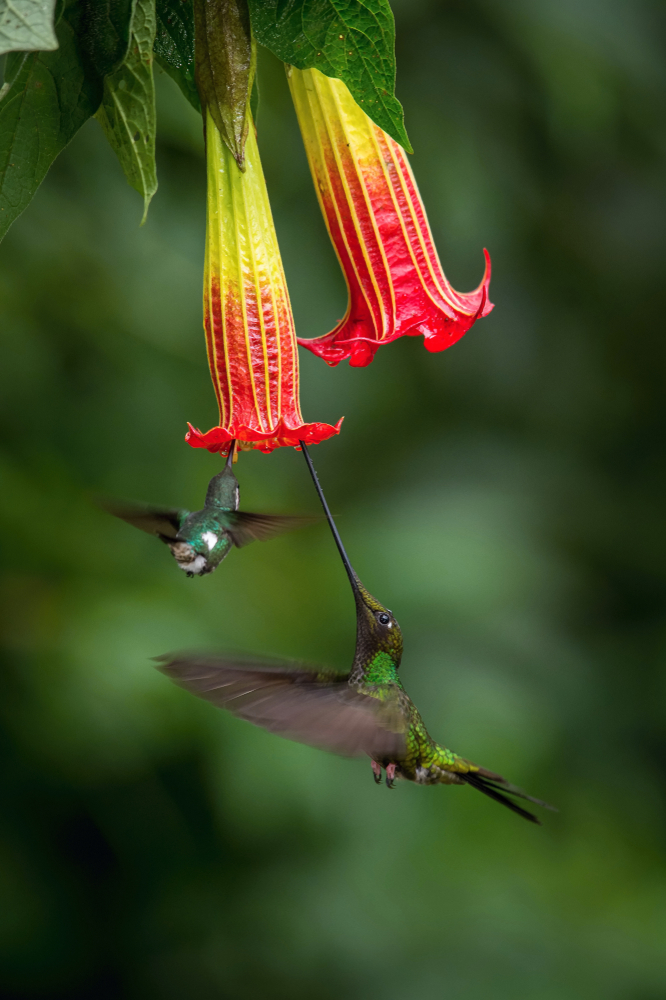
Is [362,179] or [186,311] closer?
[362,179]

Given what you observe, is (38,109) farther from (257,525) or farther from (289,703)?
(289,703)

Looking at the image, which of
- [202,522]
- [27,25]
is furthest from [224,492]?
[27,25]

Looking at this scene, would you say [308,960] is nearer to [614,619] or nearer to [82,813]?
[82,813]

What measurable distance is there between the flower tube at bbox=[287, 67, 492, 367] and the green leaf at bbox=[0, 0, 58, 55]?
423mm

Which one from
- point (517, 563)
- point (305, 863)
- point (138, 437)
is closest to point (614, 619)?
point (517, 563)

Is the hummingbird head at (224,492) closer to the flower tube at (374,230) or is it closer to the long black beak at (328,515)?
the long black beak at (328,515)

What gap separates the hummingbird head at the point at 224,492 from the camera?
113 cm

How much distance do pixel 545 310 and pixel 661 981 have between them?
77.5 inches

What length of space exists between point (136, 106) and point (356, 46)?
239 millimetres

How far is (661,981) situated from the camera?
2215 millimetres

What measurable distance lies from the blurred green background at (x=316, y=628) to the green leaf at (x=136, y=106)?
0.93 m

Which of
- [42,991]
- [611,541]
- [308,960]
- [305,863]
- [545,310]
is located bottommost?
[42,991]

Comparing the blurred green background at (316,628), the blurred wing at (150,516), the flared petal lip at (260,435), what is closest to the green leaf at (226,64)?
the flared petal lip at (260,435)

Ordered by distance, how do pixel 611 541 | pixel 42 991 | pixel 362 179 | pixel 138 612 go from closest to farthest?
1. pixel 362 179
2. pixel 138 612
3. pixel 42 991
4. pixel 611 541
